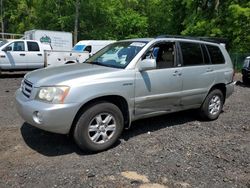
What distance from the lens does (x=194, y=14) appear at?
27297mm

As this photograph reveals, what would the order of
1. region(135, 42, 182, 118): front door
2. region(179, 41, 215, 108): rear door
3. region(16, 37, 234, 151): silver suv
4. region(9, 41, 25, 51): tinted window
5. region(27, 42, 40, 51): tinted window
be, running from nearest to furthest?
region(16, 37, 234, 151): silver suv, region(135, 42, 182, 118): front door, region(179, 41, 215, 108): rear door, region(9, 41, 25, 51): tinted window, region(27, 42, 40, 51): tinted window

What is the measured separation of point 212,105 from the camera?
6.98m

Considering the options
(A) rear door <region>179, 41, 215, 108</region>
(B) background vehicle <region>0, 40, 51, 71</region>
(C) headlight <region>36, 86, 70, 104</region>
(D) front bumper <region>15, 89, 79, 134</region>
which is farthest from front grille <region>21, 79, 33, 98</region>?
(B) background vehicle <region>0, 40, 51, 71</region>

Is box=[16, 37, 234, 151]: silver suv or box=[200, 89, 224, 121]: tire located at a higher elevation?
box=[16, 37, 234, 151]: silver suv

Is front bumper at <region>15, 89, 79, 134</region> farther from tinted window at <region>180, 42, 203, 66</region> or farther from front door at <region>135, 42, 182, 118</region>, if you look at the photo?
Result: tinted window at <region>180, 42, 203, 66</region>

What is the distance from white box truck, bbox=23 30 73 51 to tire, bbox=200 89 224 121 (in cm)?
1708

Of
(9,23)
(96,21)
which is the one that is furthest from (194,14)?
(9,23)

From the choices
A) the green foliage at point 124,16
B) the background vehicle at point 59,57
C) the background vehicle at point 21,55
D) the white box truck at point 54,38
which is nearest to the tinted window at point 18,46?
the background vehicle at point 21,55

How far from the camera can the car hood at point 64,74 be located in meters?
4.70

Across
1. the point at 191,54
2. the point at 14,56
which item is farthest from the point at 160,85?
the point at 14,56

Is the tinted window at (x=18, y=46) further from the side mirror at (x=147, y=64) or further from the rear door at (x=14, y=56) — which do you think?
the side mirror at (x=147, y=64)

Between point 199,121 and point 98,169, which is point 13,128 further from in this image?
point 199,121

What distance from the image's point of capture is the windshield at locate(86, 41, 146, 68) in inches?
214

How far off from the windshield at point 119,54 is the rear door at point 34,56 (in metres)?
9.53
